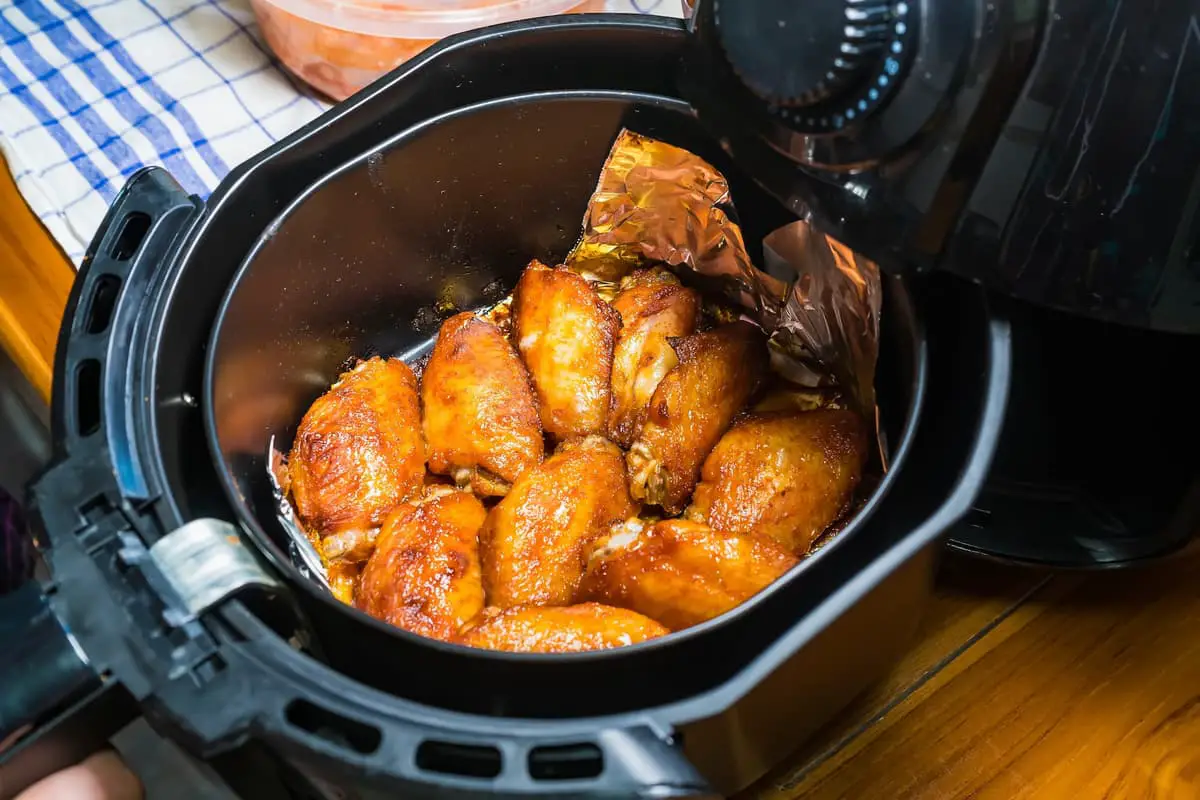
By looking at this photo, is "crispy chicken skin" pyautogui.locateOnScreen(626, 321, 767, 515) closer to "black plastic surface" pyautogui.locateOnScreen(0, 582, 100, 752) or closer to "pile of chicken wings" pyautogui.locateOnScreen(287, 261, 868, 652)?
"pile of chicken wings" pyautogui.locateOnScreen(287, 261, 868, 652)

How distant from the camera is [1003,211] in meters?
0.44

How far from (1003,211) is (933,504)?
0.15 meters

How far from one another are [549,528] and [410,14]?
0.47m

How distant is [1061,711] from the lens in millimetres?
620

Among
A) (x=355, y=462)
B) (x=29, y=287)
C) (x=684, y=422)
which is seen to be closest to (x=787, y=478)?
(x=684, y=422)

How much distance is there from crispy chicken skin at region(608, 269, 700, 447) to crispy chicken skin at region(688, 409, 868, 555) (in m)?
0.08

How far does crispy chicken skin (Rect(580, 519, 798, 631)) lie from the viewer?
528mm

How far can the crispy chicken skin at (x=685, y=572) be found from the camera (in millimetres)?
528

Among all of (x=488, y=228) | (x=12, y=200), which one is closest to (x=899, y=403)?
(x=488, y=228)

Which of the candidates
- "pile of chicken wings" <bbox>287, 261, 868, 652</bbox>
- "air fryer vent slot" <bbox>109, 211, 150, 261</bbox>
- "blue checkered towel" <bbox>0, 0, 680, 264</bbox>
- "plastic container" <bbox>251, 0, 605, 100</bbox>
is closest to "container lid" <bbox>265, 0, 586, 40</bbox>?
"plastic container" <bbox>251, 0, 605, 100</bbox>

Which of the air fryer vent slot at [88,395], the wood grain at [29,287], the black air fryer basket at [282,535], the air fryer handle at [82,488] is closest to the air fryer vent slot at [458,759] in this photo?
the black air fryer basket at [282,535]

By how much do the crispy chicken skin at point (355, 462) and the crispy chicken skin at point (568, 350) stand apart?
0.10 meters

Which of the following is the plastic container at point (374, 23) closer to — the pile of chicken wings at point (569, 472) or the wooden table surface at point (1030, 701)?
the pile of chicken wings at point (569, 472)

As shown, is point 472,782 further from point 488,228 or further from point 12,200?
→ point 12,200
